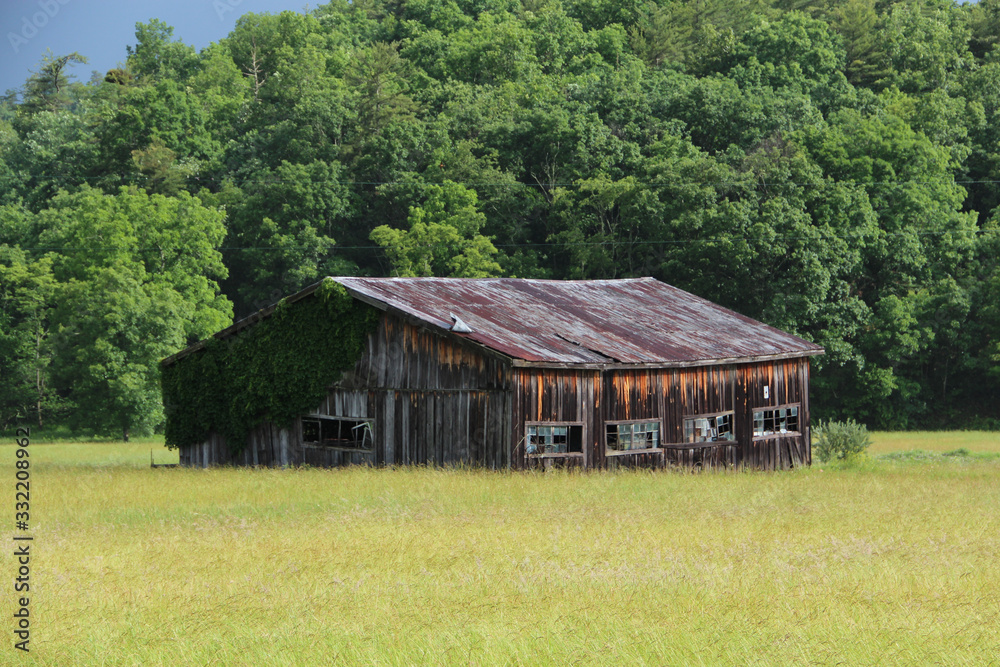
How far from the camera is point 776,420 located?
34344 millimetres

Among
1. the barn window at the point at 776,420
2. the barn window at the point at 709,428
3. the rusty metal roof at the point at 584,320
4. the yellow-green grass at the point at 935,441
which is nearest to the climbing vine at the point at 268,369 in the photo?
the rusty metal roof at the point at 584,320

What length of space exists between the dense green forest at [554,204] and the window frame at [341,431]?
26.8 meters

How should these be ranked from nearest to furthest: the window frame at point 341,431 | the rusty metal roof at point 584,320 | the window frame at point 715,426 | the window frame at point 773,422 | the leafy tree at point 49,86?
1. the rusty metal roof at point 584,320
2. the window frame at point 341,431
3. the window frame at point 715,426
4. the window frame at point 773,422
5. the leafy tree at point 49,86

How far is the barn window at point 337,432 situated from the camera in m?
28.4

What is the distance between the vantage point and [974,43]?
9250 centimetres

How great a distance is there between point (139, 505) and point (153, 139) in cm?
5868

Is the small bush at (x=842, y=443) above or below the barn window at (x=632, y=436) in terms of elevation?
below

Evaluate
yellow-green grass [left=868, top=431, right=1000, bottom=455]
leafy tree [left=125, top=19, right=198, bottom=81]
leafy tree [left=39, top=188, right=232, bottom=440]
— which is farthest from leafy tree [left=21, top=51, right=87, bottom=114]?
yellow-green grass [left=868, top=431, right=1000, bottom=455]

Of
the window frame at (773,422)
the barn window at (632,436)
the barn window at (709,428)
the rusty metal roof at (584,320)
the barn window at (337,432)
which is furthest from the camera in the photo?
the window frame at (773,422)

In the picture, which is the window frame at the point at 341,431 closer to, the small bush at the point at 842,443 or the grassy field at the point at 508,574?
the grassy field at the point at 508,574

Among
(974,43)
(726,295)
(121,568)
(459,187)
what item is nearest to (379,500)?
(121,568)

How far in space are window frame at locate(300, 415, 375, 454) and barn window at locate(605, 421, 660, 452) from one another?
5.63 metres

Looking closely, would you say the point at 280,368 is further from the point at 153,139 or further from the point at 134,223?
the point at 153,139

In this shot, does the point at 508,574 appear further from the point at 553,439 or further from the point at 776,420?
the point at 776,420
